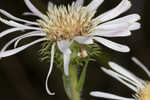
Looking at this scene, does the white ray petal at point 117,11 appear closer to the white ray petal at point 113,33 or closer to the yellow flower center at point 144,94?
the white ray petal at point 113,33

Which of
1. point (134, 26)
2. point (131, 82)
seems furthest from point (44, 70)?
point (134, 26)

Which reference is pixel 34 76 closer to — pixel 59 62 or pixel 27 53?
pixel 27 53

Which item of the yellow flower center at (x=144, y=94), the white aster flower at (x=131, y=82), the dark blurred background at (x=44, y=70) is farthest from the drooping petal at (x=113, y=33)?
the dark blurred background at (x=44, y=70)

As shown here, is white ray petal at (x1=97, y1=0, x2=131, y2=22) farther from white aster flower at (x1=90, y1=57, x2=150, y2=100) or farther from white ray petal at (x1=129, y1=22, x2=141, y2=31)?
white aster flower at (x1=90, y1=57, x2=150, y2=100)

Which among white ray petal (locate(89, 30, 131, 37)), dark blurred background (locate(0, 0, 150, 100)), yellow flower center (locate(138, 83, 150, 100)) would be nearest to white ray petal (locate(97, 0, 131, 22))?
white ray petal (locate(89, 30, 131, 37))

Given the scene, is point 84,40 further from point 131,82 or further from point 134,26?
point 131,82
